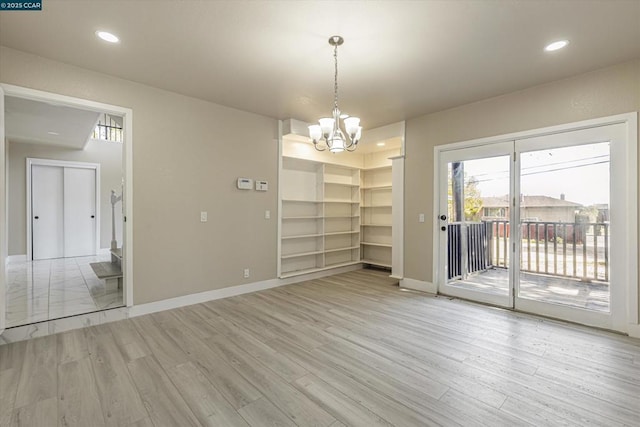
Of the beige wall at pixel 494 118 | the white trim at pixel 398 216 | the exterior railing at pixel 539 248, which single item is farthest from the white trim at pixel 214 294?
the exterior railing at pixel 539 248

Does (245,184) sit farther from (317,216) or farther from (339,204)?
(339,204)

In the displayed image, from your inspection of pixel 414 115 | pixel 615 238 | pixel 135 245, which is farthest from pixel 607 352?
pixel 135 245

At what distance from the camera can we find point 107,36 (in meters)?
2.47

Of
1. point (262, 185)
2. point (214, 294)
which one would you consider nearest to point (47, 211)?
point (214, 294)

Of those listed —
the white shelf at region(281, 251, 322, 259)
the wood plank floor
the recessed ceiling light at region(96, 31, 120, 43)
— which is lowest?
the wood plank floor

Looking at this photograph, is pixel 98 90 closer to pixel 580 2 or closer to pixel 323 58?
pixel 323 58

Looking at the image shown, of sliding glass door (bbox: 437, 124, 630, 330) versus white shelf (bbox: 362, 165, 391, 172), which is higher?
white shelf (bbox: 362, 165, 391, 172)

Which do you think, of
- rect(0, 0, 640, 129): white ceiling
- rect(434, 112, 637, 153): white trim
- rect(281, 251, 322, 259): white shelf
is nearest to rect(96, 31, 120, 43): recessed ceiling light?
rect(0, 0, 640, 129): white ceiling

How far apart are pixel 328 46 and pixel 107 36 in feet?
6.17

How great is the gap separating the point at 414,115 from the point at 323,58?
7.26 feet

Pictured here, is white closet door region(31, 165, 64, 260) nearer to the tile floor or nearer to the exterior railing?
the tile floor

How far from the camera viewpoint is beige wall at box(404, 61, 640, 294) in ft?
9.74

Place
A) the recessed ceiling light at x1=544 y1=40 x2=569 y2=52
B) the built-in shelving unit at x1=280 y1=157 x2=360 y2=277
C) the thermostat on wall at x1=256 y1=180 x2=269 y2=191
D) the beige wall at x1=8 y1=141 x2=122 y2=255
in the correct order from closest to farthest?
1. the recessed ceiling light at x1=544 y1=40 x2=569 y2=52
2. the thermostat on wall at x1=256 y1=180 x2=269 y2=191
3. the built-in shelving unit at x1=280 y1=157 x2=360 y2=277
4. the beige wall at x1=8 y1=141 x2=122 y2=255

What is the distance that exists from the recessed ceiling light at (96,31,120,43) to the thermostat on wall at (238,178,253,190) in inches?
83.8
